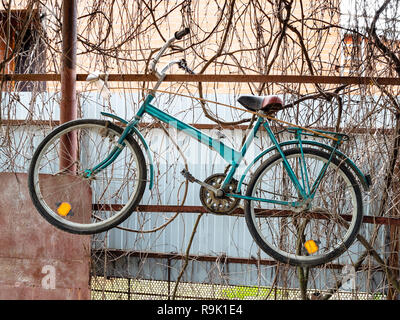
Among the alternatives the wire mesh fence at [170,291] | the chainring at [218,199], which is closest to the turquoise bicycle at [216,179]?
the chainring at [218,199]

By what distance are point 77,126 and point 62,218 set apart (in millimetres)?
651

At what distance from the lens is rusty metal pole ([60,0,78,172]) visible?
2.79 meters

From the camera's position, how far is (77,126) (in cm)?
259

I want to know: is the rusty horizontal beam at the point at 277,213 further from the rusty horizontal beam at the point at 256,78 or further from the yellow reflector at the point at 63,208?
the rusty horizontal beam at the point at 256,78

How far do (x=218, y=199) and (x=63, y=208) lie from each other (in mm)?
1123

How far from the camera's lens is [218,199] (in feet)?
8.54

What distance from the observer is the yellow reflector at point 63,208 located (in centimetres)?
272

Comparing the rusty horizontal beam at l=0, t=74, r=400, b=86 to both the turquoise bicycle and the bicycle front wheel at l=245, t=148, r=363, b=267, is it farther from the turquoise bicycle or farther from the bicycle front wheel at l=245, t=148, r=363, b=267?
the bicycle front wheel at l=245, t=148, r=363, b=267

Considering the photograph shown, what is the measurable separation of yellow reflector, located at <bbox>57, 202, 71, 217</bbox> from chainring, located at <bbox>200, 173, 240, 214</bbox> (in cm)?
98

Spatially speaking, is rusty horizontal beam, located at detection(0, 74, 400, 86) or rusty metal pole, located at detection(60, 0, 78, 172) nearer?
rusty horizontal beam, located at detection(0, 74, 400, 86)

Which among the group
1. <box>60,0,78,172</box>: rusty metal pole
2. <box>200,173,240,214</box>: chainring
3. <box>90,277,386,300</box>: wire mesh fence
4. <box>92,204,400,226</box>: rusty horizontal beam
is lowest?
<box>90,277,386,300</box>: wire mesh fence

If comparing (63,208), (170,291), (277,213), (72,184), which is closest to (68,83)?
(72,184)

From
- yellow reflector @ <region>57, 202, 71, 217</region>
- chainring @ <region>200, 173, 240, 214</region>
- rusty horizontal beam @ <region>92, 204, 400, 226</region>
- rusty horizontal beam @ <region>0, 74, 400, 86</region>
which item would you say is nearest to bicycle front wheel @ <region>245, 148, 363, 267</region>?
rusty horizontal beam @ <region>92, 204, 400, 226</region>
